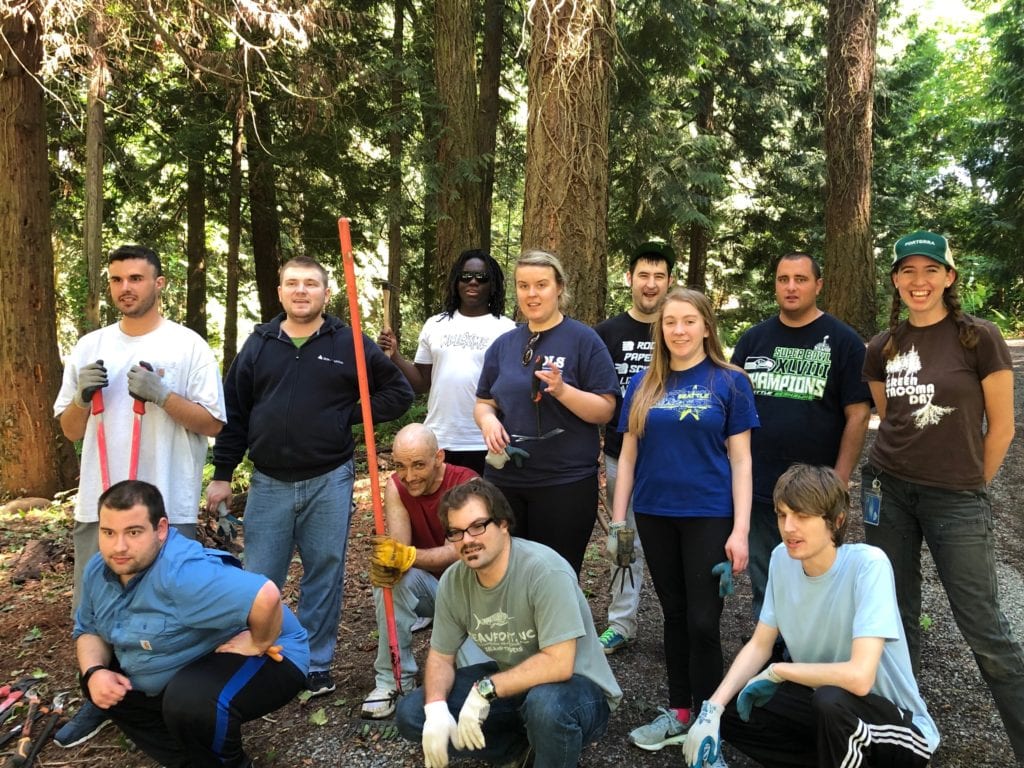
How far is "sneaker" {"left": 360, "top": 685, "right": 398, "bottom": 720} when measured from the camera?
10.1 ft

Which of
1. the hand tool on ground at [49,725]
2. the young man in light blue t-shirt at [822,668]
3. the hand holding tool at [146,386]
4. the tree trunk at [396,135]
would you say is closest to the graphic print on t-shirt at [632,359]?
the young man in light blue t-shirt at [822,668]

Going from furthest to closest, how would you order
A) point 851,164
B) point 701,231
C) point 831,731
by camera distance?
point 701,231 → point 851,164 → point 831,731

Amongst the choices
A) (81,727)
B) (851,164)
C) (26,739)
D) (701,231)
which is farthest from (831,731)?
(701,231)

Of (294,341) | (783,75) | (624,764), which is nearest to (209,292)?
(783,75)

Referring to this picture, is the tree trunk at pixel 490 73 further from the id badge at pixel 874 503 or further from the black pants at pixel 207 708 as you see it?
the black pants at pixel 207 708

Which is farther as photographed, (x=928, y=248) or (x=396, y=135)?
(x=396, y=135)

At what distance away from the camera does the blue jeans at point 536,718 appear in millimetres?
2369

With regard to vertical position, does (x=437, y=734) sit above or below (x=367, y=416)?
below

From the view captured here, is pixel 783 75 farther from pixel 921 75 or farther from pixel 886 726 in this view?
pixel 886 726

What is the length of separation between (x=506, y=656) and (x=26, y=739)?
213 centimetres

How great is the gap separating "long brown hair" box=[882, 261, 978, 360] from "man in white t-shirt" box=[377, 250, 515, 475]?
5.92 feet

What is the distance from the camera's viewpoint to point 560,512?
301cm

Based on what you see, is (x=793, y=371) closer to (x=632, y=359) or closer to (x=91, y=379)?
(x=632, y=359)

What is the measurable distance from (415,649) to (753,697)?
1.94 m
